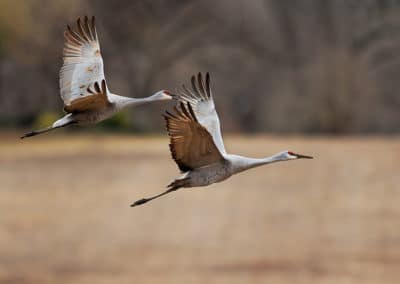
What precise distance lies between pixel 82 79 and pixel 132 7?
112 ft

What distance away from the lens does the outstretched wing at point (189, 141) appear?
10.4m

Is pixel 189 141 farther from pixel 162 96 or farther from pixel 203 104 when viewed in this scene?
pixel 162 96

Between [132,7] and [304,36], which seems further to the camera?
[304,36]

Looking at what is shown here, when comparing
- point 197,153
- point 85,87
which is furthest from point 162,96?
point 197,153

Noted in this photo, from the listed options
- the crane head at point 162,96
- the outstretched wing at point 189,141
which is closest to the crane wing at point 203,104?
the crane head at point 162,96

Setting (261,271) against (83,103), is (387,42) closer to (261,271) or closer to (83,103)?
Answer: (261,271)

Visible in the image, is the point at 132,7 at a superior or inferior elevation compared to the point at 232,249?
superior

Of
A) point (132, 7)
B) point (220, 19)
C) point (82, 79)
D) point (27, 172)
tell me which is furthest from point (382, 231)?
point (82, 79)

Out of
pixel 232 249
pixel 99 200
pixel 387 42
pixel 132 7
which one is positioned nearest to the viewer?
pixel 232 249

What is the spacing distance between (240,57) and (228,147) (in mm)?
10810

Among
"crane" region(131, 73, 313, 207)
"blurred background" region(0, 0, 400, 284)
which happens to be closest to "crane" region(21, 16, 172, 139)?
"crane" region(131, 73, 313, 207)

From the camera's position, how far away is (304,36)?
1994 inches

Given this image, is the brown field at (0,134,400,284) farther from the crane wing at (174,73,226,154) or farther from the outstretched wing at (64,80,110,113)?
the outstretched wing at (64,80,110,113)

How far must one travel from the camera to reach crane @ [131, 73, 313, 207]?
10.5 m
